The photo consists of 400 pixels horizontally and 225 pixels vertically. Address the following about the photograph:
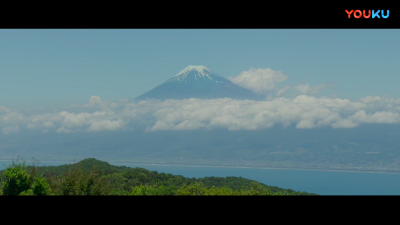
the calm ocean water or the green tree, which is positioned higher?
the green tree

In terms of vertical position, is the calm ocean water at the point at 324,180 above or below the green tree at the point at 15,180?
below
